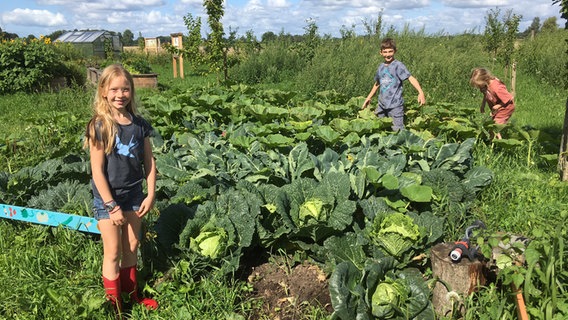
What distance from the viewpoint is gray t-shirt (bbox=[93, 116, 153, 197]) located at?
2291mm

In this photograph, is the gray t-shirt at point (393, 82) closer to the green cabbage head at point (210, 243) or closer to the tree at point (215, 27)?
the green cabbage head at point (210, 243)

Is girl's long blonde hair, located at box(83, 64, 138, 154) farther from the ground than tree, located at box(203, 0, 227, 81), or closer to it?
closer to it

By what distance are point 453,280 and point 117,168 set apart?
1.84 metres

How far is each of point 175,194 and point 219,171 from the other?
0.38 metres

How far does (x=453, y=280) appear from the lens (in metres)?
2.33

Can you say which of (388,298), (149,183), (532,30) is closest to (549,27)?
(532,30)

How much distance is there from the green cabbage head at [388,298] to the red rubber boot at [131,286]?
1.23 m

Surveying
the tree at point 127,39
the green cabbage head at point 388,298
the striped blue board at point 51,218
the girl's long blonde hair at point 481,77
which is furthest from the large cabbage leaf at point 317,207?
the tree at point 127,39

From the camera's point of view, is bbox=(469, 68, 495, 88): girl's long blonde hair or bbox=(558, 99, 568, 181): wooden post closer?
bbox=(558, 99, 568, 181): wooden post

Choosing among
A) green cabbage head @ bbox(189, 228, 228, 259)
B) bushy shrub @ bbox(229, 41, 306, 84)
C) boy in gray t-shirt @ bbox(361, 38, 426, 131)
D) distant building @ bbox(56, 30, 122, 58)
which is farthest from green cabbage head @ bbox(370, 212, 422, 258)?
distant building @ bbox(56, 30, 122, 58)

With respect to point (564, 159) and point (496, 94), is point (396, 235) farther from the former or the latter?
point (496, 94)

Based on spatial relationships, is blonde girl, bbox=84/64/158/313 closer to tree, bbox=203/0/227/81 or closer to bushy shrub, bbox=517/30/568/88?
tree, bbox=203/0/227/81

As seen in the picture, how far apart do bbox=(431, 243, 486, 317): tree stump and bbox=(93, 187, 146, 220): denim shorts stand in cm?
164

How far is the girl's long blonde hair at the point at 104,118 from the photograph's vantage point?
2207 millimetres
